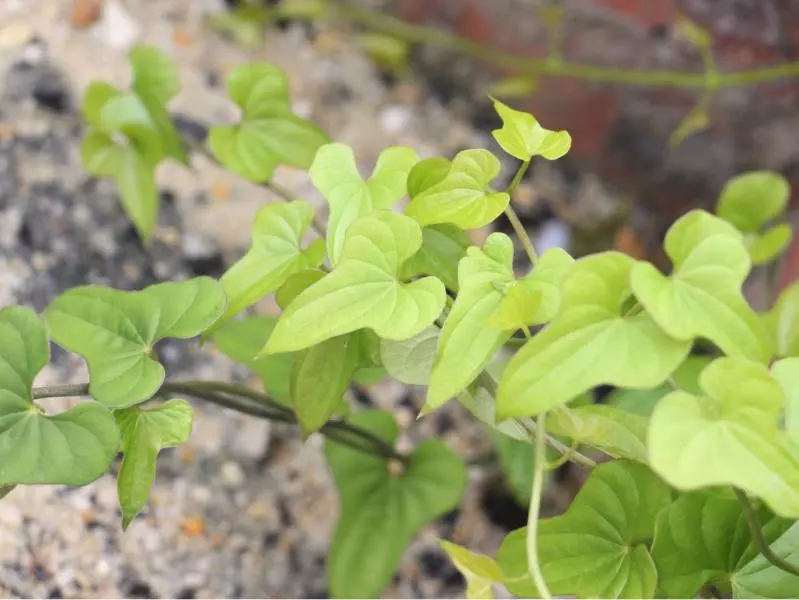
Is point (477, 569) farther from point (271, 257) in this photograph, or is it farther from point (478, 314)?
point (271, 257)

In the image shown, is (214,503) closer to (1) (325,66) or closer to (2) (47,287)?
(2) (47,287)

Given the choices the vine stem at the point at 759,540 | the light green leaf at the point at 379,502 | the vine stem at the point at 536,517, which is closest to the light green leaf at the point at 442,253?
the vine stem at the point at 536,517

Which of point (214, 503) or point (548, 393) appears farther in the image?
point (214, 503)

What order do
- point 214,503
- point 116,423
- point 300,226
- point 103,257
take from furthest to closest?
point 103,257 → point 214,503 → point 300,226 → point 116,423

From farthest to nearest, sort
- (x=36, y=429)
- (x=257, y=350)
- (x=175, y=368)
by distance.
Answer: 1. (x=175, y=368)
2. (x=257, y=350)
3. (x=36, y=429)

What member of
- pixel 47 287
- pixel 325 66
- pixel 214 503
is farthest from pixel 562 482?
pixel 325 66

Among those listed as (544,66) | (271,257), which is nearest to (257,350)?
(271,257)
